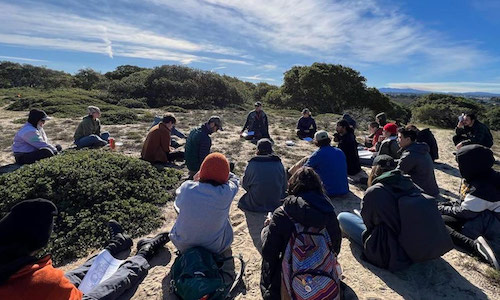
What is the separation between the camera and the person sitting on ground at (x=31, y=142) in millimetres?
6750

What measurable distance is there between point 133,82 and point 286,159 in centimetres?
2418

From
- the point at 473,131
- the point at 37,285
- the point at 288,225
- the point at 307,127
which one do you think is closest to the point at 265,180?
the point at 288,225

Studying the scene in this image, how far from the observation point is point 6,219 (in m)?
1.84

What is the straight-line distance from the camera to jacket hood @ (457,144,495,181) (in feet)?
11.8

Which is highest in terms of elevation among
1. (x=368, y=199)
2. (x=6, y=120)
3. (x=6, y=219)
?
(x=6, y=219)

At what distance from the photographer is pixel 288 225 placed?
2.55 m

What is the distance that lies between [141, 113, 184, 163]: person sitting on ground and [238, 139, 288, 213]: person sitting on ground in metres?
3.09

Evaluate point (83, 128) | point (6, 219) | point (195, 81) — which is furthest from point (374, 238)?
point (195, 81)

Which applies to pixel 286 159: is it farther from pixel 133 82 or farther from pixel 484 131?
pixel 133 82

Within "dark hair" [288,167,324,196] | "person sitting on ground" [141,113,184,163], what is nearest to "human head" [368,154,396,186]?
"dark hair" [288,167,324,196]

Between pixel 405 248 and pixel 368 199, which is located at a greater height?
pixel 368 199

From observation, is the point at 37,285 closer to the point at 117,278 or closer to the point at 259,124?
the point at 117,278

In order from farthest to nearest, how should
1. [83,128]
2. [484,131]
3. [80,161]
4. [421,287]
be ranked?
[83,128] → [484,131] → [80,161] → [421,287]

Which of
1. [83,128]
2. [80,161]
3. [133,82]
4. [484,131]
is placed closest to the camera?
[80,161]
